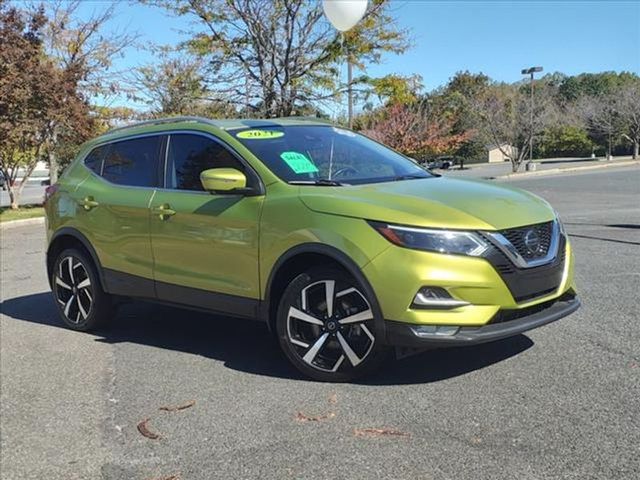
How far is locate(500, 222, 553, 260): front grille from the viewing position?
3.87 m

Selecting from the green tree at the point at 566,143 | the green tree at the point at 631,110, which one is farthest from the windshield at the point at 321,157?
the green tree at the point at 566,143

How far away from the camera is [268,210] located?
4391mm

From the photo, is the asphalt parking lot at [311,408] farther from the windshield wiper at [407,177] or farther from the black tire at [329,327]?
the windshield wiper at [407,177]

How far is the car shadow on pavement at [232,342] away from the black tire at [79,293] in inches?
8.0

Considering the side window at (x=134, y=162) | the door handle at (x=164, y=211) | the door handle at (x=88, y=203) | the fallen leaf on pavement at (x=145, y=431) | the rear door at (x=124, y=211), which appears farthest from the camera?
the door handle at (x=88, y=203)

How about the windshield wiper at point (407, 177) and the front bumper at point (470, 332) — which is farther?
the windshield wiper at point (407, 177)

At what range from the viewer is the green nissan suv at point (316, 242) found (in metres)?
3.76

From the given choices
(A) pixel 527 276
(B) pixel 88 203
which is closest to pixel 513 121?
(B) pixel 88 203

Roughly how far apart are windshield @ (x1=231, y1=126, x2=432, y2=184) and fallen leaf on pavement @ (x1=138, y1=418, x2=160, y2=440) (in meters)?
1.85

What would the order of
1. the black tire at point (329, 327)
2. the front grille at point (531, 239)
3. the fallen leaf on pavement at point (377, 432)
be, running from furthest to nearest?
1. the black tire at point (329, 327)
2. the front grille at point (531, 239)
3. the fallen leaf on pavement at point (377, 432)

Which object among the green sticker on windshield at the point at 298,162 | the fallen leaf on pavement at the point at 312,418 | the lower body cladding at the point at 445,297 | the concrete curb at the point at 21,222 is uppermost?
the green sticker on windshield at the point at 298,162

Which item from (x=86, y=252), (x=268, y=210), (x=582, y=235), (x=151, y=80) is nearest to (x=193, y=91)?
(x=151, y=80)

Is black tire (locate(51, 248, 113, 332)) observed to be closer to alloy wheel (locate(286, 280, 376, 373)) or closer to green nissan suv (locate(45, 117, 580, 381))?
green nissan suv (locate(45, 117, 580, 381))

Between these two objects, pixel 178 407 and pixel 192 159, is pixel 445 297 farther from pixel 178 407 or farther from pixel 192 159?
pixel 192 159
